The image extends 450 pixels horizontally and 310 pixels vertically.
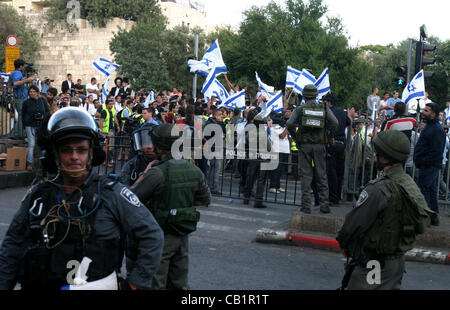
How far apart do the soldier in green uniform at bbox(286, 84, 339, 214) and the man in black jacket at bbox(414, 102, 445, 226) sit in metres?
1.35

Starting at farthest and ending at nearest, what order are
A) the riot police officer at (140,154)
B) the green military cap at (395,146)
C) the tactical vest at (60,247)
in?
the riot police officer at (140,154)
the green military cap at (395,146)
the tactical vest at (60,247)

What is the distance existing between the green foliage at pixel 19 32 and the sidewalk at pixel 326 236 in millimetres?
42553

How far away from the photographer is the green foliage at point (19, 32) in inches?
1825

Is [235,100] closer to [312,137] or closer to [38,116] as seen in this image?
[38,116]

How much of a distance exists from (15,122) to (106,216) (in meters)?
11.8

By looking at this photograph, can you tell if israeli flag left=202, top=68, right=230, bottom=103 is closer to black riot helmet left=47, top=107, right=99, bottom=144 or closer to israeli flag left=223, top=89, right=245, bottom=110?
israeli flag left=223, top=89, right=245, bottom=110

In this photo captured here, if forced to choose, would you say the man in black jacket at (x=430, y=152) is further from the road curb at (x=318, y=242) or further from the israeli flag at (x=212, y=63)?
the israeli flag at (x=212, y=63)

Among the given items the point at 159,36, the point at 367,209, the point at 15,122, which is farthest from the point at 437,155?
the point at 159,36

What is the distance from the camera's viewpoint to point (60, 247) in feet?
8.48

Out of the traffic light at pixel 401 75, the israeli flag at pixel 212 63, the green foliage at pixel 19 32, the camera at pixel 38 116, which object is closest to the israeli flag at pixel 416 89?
the traffic light at pixel 401 75

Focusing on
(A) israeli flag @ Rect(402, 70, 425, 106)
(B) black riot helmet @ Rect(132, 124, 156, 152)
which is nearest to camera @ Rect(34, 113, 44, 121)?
(B) black riot helmet @ Rect(132, 124, 156, 152)

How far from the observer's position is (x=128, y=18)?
169ft

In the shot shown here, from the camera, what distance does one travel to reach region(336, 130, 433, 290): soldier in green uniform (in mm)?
3672
